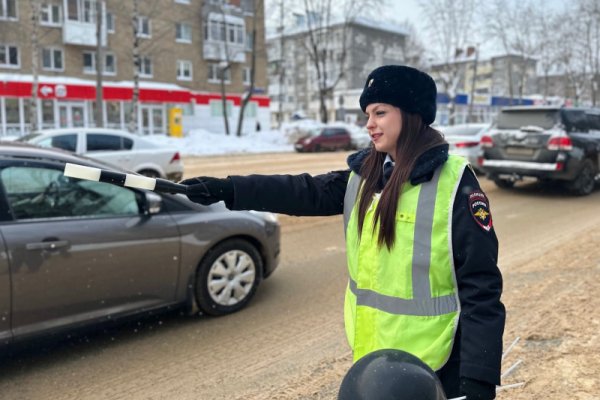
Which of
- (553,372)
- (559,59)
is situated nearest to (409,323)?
(553,372)

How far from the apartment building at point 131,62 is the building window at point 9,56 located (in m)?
0.06

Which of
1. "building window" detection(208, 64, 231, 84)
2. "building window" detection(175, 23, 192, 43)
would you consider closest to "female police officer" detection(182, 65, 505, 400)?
"building window" detection(175, 23, 192, 43)

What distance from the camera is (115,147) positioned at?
443 inches

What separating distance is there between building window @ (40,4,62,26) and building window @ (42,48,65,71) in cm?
168

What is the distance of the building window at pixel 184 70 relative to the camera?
1676 inches

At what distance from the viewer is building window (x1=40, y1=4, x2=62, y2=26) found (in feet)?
117

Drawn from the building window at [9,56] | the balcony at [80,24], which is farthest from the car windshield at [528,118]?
the building window at [9,56]

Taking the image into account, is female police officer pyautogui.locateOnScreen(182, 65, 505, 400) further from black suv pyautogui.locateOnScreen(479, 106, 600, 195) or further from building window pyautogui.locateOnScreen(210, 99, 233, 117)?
building window pyautogui.locateOnScreen(210, 99, 233, 117)

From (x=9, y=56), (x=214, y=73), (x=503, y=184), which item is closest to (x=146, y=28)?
(x=214, y=73)

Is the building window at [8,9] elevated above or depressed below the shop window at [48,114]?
above

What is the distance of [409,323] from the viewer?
1767 mm

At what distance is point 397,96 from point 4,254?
9.20 ft

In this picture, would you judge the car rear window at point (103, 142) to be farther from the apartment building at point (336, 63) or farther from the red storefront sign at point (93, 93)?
the apartment building at point (336, 63)

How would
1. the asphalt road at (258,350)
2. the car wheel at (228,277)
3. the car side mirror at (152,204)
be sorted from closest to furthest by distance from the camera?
the asphalt road at (258,350) → the car side mirror at (152,204) → the car wheel at (228,277)
